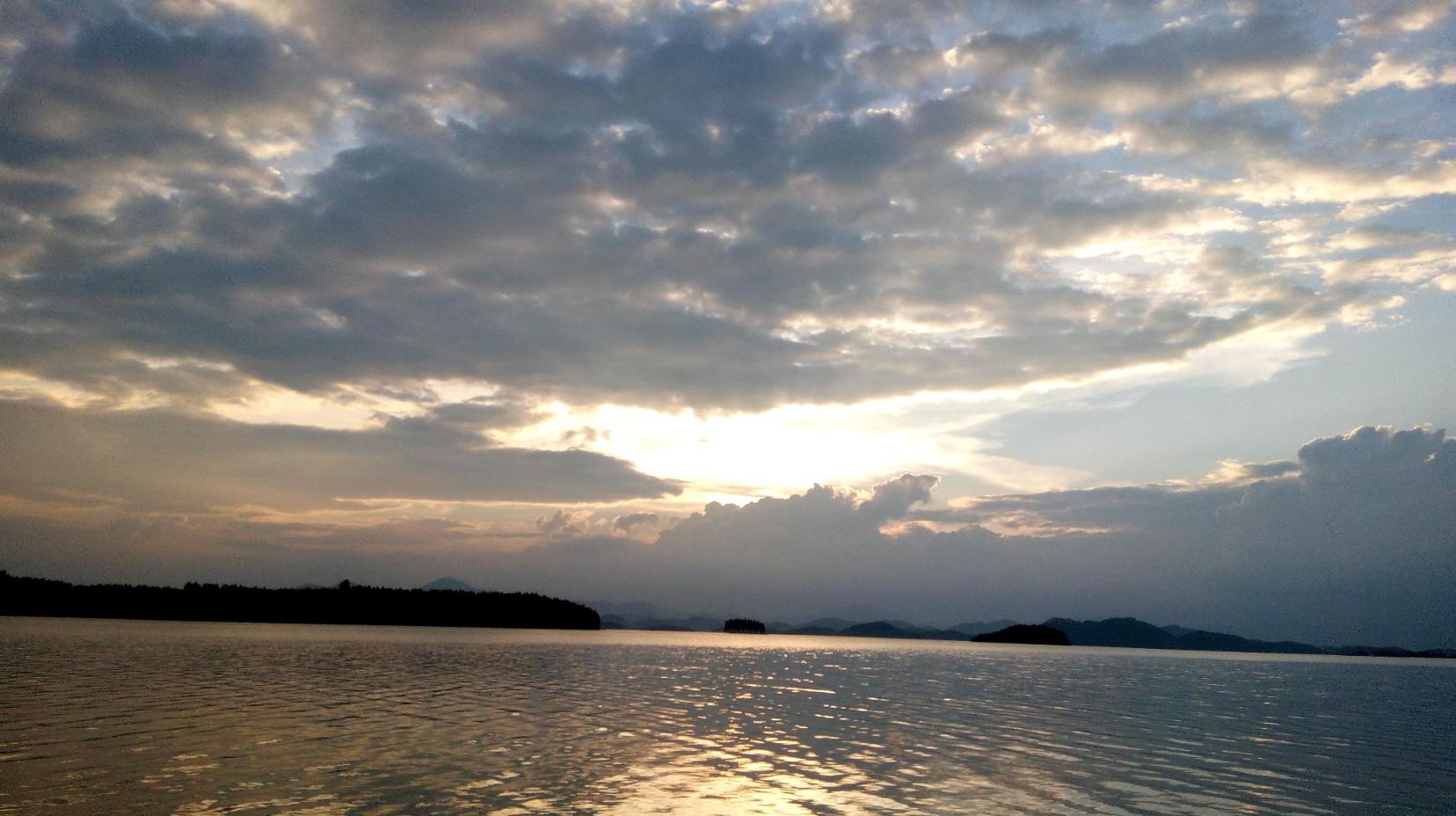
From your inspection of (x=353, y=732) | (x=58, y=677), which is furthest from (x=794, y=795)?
(x=58, y=677)

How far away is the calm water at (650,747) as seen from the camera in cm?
2550

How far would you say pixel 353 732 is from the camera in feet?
119

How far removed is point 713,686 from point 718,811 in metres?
46.1

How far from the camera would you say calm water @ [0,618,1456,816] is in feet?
83.7

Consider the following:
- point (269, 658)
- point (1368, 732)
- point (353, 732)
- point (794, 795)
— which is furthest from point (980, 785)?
point (269, 658)

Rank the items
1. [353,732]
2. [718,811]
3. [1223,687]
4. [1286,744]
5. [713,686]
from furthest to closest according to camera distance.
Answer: [1223,687], [713,686], [1286,744], [353,732], [718,811]

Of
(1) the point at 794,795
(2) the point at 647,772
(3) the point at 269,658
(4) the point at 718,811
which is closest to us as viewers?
(4) the point at 718,811

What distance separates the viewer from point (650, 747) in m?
35.8

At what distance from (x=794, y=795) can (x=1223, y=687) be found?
277ft

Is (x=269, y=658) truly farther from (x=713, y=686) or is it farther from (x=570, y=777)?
(x=570, y=777)

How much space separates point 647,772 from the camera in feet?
98.1

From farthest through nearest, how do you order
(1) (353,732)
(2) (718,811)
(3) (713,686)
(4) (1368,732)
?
(3) (713,686) → (4) (1368,732) → (1) (353,732) → (2) (718,811)

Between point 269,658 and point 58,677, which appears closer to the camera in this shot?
point 58,677

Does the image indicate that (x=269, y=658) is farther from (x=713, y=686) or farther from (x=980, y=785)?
(x=980, y=785)
